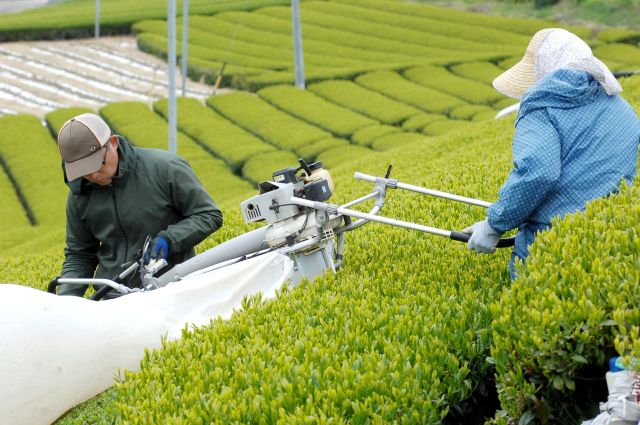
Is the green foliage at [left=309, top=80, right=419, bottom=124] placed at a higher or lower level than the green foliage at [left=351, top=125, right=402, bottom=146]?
lower

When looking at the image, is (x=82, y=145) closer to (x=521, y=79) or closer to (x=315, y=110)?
(x=521, y=79)

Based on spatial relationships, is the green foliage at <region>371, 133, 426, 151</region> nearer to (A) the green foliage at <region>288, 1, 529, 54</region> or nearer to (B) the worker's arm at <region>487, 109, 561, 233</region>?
(A) the green foliage at <region>288, 1, 529, 54</region>

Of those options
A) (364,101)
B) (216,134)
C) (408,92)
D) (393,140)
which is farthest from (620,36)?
(216,134)

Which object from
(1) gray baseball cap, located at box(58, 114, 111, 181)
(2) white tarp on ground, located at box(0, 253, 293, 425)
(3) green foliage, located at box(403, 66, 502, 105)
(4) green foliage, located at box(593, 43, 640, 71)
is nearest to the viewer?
(2) white tarp on ground, located at box(0, 253, 293, 425)

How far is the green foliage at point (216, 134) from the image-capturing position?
872 inches

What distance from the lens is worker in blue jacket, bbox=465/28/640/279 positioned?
3.95 metres

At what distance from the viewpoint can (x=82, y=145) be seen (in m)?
5.20

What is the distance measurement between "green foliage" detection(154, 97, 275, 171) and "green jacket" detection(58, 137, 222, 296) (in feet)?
52.1

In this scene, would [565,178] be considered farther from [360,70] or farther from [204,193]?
[360,70]

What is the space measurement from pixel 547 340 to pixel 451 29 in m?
33.9

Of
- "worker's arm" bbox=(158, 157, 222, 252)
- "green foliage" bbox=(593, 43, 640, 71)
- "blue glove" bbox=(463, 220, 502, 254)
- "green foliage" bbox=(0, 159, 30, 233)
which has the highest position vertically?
"blue glove" bbox=(463, 220, 502, 254)

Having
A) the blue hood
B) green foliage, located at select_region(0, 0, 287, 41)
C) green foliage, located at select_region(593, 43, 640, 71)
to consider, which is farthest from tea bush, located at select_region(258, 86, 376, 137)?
the blue hood

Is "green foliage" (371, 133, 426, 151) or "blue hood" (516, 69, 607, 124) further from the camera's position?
"green foliage" (371, 133, 426, 151)

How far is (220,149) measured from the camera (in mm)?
22766
